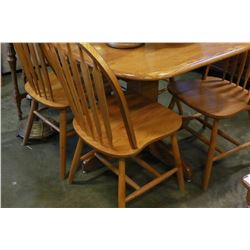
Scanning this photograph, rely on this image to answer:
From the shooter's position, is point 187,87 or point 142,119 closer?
point 142,119

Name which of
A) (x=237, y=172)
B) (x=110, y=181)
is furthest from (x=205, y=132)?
(x=110, y=181)

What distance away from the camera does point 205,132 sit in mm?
2502

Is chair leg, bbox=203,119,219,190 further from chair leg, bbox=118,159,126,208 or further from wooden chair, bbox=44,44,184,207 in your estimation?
chair leg, bbox=118,159,126,208

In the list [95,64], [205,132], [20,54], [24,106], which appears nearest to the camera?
[95,64]

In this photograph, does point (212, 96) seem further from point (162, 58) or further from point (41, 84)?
point (41, 84)

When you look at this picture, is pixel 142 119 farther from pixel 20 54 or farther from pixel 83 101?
pixel 20 54

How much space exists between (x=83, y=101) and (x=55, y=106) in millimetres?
385

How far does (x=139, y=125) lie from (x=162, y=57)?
35 cm

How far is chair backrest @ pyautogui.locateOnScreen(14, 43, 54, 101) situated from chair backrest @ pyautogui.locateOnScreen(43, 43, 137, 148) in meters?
0.13

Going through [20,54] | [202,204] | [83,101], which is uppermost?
[20,54]

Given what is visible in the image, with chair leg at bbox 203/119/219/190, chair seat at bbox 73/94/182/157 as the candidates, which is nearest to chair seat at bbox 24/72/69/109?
chair seat at bbox 73/94/182/157

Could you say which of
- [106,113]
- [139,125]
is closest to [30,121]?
[139,125]

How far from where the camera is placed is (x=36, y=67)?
1739 mm

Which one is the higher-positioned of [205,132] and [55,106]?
[55,106]
